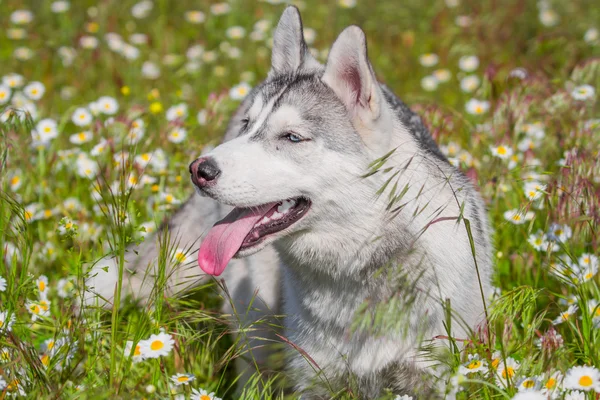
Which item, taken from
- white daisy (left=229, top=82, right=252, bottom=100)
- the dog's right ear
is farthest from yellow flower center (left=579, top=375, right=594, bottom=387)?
white daisy (left=229, top=82, right=252, bottom=100)

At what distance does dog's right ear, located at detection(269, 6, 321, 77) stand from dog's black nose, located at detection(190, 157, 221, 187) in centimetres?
76

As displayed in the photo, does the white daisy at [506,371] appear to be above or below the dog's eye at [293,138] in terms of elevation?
below

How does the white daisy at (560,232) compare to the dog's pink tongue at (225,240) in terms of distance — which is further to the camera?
the white daisy at (560,232)

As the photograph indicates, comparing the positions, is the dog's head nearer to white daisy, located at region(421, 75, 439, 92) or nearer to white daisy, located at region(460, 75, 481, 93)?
white daisy, located at region(460, 75, 481, 93)

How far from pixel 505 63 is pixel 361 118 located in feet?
13.4

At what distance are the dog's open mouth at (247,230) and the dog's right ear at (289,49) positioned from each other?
2.37 ft

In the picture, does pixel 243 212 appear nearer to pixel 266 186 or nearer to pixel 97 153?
pixel 266 186

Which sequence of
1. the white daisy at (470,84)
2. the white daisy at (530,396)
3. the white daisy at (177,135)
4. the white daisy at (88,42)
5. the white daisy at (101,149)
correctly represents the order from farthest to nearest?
the white daisy at (88,42) < the white daisy at (470,84) < the white daisy at (177,135) < the white daisy at (101,149) < the white daisy at (530,396)

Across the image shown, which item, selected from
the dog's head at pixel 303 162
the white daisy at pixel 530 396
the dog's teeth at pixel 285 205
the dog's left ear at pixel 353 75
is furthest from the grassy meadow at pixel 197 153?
the dog's left ear at pixel 353 75

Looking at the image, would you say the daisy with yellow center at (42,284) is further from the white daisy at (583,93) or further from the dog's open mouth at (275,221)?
the white daisy at (583,93)

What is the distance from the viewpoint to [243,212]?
2686 mm

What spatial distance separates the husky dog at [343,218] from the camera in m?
2.50

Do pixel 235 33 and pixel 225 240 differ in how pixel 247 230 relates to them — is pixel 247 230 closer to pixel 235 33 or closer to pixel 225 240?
pixel 225 240

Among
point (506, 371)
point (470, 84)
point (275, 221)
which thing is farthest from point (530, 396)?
point (470, 84)
